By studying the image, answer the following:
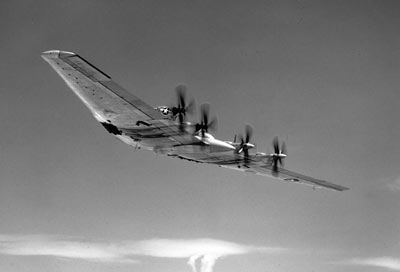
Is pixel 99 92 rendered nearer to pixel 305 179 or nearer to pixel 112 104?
pixel 112 104

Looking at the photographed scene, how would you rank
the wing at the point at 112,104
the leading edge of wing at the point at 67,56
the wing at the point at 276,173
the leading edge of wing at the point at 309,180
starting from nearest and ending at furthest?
the leading edge of wing at the point at 67,56 < the wing at the point at 112,104 < the wing at the point at 276,173 < the leading edge of wing at the point at 309,180

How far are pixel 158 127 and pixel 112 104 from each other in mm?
4209

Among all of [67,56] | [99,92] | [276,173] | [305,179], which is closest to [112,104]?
[99,92]

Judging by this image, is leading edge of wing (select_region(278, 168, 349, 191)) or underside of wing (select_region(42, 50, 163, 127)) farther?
leading edge of wing (select_region(278, 168, 349, 191))

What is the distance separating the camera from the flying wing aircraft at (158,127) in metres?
27.0

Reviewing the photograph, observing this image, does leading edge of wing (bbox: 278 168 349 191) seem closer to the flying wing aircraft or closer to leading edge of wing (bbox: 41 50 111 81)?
the flying wing aircraft

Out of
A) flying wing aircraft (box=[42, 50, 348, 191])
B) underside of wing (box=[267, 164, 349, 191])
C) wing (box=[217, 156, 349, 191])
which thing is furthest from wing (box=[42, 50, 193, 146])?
underside of wing (box=[267, 164, 349, 191])

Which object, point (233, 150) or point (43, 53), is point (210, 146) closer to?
point (233, 150)

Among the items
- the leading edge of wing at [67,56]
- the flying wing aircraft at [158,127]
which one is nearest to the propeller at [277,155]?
the flying wing aircraft at [158,127]

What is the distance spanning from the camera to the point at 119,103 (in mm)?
30297

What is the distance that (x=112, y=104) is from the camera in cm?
3070

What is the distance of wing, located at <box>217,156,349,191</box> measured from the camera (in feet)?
135

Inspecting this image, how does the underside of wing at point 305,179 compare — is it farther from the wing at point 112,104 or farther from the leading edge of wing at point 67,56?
the leading edge of wing at point 67,56

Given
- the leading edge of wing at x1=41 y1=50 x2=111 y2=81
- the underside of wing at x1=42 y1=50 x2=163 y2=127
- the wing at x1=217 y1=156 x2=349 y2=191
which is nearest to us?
the leading edge of wing at x1=41 y1=50 x2=111 y2=81
